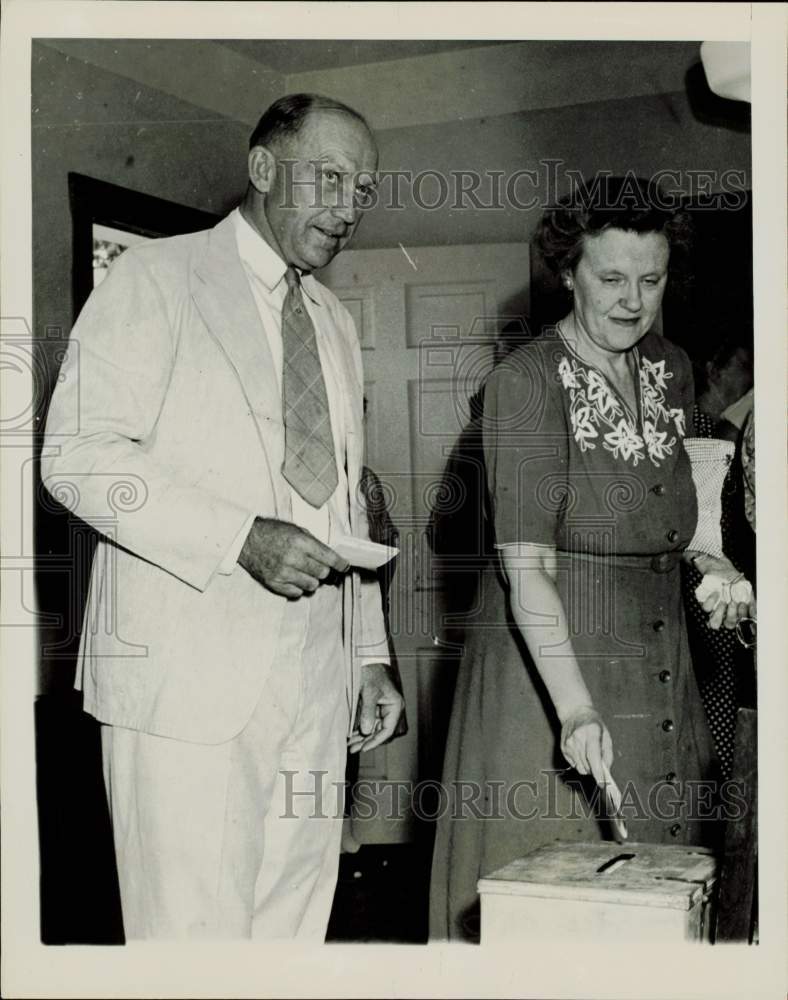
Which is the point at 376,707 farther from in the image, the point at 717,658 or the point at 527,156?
the point at 527,156

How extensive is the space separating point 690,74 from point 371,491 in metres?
1.11

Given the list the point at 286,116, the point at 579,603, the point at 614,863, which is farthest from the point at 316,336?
the point at 614,863

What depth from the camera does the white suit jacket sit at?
2.46 metres

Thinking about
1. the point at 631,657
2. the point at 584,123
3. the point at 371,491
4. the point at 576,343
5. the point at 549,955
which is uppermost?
the point at 584,123

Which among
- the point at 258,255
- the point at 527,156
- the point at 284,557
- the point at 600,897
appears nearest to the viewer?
the point at 600,897

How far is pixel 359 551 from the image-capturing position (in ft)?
8.45

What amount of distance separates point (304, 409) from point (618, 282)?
733mm

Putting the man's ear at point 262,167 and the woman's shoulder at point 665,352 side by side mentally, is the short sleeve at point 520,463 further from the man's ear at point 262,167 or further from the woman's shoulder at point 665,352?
the man's ear at point 262,167

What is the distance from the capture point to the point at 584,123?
273cm

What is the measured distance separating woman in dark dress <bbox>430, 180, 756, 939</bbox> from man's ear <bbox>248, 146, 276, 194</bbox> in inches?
22.9

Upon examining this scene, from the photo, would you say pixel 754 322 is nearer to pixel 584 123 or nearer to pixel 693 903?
pixel 584 123

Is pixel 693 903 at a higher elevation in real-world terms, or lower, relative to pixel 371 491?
lower

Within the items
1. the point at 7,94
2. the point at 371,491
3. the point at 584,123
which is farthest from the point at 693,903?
the point at 7,94

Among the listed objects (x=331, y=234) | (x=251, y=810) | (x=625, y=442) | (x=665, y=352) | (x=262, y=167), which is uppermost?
(x=262, y=167)
